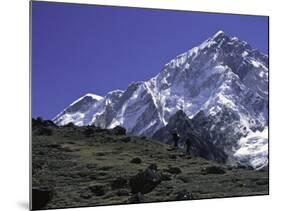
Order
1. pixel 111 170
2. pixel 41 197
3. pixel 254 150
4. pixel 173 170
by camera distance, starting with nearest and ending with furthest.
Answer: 1. pixel 41 197
2. pixel 111 170
3. pixel 173 170
4. pixel 254 150

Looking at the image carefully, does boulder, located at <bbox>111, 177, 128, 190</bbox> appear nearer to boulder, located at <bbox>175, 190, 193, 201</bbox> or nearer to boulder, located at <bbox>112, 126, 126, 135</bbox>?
boulder, located at <bbox>112, 126, 126, 135</bbox>

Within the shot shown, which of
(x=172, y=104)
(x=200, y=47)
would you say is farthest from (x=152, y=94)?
(x=200, y=47)

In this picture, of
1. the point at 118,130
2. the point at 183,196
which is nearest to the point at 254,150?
the point at 183,196

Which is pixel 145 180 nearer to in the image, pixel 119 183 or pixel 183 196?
pixel 119 183

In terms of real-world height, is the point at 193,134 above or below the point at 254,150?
above

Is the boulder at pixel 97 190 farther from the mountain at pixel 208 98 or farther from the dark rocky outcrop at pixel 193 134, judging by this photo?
the dark rocky outcrop at pixel 193 134

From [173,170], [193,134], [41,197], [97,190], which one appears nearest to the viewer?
[41,197]

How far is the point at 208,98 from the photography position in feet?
33.2

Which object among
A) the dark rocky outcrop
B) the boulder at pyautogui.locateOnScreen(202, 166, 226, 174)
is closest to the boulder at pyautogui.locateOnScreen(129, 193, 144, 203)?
the dark rocky outcrop

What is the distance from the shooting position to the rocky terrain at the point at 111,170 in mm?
9000

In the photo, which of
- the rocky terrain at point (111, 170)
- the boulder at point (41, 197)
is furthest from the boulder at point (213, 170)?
the boulder at point (41, 197)

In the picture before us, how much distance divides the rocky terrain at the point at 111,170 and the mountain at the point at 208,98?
0.83ft

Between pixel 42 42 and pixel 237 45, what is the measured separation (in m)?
3.06

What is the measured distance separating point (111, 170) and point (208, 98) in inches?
74.1
